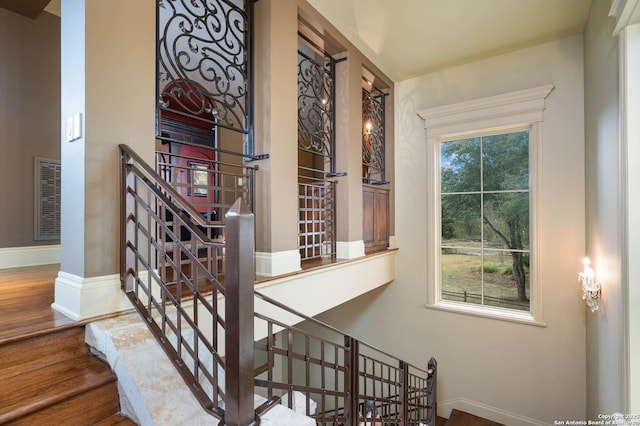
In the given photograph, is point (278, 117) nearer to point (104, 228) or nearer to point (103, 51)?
point (103, 51)

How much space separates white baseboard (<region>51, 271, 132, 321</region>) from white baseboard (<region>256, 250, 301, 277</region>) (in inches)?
37.9

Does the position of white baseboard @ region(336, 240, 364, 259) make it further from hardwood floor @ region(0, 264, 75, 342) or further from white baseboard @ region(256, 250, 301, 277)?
hardwood floor @ region(0, 264, 75, 342)

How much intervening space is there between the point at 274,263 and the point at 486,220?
280cm

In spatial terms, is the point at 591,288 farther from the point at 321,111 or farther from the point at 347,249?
the point at 321,111

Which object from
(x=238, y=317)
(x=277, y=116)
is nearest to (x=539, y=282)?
(x=277, y=116)

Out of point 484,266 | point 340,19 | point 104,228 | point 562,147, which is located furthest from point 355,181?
point 104,228

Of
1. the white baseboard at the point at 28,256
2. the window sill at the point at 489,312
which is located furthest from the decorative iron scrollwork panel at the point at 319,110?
the white baseboard at the point at 28,256

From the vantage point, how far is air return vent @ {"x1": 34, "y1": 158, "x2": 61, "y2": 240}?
306 cm

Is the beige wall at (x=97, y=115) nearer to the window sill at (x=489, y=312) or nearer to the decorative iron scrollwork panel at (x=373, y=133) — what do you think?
the decorative iron scrollwork panel at (x=373, y=133)

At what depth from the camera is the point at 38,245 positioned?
308cm

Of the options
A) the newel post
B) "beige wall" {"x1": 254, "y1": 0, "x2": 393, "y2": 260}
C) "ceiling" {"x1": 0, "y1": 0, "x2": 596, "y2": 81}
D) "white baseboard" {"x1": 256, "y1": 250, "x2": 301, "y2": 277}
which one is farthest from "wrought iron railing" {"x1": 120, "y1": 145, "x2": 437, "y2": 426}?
"ceiling" {"x1": 0, "y1": 0, "x2": 596, "y2": 81}

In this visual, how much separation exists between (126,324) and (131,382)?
0.32 metres

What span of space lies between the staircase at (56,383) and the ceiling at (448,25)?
3.03 m

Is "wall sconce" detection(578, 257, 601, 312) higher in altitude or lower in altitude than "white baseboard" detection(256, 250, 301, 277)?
lower
